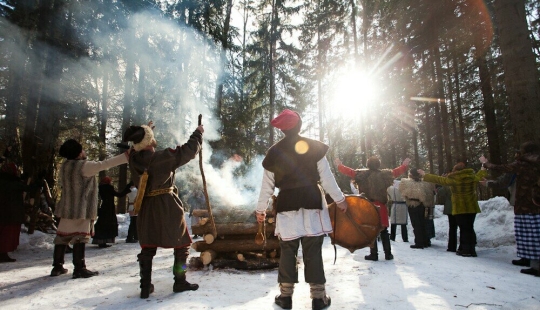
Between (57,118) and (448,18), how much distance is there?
11747 millimetres

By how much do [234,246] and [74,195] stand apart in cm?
279

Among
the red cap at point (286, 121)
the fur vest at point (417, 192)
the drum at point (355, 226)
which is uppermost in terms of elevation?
the red cap at point (286, 121)

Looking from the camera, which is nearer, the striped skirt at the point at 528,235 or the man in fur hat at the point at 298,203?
the man in fur hat at the point at 298,203

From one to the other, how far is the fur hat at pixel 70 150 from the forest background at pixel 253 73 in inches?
230

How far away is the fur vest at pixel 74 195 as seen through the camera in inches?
195

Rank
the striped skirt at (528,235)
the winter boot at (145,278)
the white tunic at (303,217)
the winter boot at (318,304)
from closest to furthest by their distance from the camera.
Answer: the winter boot at (318,304)
the white tunic at (303,217)
the winter boot at (145,278)
the striped skirt at (528,235)

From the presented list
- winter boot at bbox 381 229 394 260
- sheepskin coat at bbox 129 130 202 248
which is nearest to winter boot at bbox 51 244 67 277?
sheepskin coat at bbox 129 130 202 248

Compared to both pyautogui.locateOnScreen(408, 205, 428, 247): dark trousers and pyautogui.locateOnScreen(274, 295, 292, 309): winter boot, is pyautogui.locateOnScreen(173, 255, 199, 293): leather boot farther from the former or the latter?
pyautogui.locateOnScreen(408, 205, 428, 247): dark trousers

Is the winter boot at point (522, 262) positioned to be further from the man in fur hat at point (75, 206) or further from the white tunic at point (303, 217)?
the man in fur hat at point (75, 206)

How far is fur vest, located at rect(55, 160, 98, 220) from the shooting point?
16.3ft

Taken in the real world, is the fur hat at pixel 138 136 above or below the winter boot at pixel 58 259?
above

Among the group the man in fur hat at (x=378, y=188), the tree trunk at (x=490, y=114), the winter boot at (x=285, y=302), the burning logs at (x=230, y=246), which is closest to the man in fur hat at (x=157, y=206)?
the winter boot at (x=285, y=302)

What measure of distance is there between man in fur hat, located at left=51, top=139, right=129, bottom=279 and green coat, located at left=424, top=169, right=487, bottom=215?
634cm

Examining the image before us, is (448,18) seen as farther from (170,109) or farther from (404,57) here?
(170,109)
